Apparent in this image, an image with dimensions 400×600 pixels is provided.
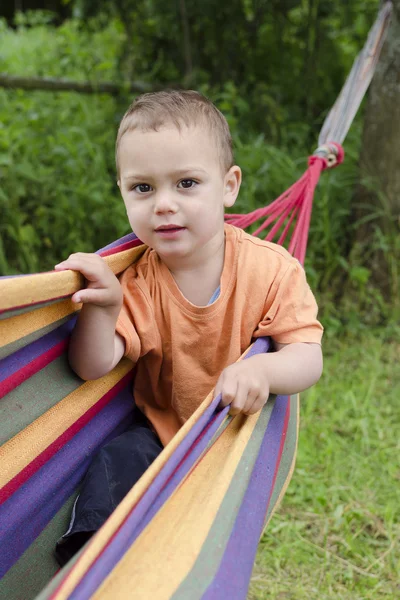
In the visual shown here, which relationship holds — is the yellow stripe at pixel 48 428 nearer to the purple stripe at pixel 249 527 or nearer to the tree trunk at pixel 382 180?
the purple stripe at pixel 249 527

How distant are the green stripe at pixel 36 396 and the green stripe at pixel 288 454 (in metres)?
0.42

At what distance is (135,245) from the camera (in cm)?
147

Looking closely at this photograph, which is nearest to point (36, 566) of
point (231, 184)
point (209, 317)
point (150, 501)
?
point (150, 501)

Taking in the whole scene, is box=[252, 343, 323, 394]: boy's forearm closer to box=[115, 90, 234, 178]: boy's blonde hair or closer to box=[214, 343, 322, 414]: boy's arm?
box=[214, 343, 322, 414]: boy's arm

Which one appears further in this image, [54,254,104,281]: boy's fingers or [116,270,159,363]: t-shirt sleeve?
[116,270,159,363]: t-shirt sleeve

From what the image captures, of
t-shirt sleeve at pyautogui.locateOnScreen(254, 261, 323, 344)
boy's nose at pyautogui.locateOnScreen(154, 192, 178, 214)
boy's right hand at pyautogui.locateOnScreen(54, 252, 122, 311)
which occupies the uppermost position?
boy's nose at pyautogui.locateOnScreen(154, 192, 178, 214)

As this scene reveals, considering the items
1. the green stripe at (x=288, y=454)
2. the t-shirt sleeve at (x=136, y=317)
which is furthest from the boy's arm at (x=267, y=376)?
the t-shirt sleeve at (x=136, y=317)

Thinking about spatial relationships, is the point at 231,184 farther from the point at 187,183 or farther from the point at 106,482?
the point at 106,482

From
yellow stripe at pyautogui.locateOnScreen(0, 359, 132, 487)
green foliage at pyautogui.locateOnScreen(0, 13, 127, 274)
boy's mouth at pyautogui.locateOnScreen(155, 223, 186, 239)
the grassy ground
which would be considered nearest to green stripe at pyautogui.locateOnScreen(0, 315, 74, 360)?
yellow stripe at pyautogui.locateOnScreen(0, 359, 132, 487)

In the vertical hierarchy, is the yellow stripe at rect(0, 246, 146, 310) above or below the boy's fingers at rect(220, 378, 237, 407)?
above

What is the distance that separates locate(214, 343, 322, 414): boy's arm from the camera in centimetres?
114

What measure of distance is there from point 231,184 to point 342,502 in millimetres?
1004

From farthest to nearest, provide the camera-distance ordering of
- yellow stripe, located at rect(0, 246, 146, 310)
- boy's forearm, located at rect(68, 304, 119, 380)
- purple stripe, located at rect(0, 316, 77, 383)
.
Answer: boy's forearm, located at rect(68, 304, 119, 380) < purple stripe, located at rect(0, 316, 77, 383) < yellow stripe, located at rect(0, 246, 146, 310)

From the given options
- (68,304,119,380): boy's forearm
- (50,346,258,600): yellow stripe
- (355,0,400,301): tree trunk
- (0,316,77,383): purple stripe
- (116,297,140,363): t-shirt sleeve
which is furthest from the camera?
(355,0,400,301): tree trunk
